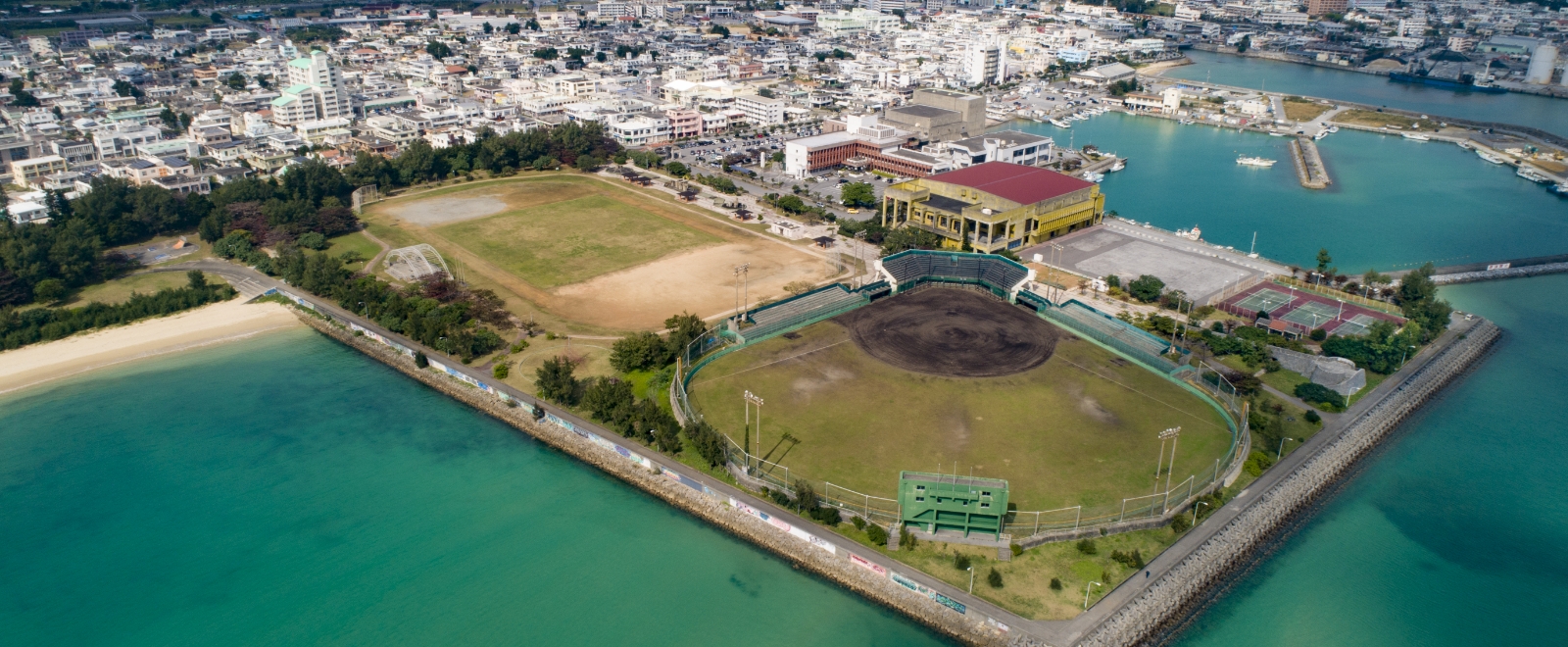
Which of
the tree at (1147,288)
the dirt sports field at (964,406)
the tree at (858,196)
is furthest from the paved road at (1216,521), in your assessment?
the tree at (858,196)

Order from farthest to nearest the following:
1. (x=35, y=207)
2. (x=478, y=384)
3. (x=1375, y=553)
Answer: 1. (x=35, y=207)
2. (x=478, y=384)
3. (x=1375, y=553)

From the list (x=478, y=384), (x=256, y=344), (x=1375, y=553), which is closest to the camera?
(x=1375, y=553)

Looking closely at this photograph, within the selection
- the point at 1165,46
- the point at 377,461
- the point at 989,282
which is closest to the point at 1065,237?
the point at 989,282

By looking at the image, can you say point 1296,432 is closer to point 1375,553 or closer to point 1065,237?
point 1375,553

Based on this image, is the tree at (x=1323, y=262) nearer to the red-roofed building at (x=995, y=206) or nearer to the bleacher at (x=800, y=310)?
the red-roofed building at (x=995, y=206)

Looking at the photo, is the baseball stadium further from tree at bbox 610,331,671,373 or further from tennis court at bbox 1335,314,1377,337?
tennis court at bbox 1335,314,1377,337

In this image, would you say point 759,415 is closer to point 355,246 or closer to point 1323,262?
point 355,246

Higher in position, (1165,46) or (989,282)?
(1165,46)

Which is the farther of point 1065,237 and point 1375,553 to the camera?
point 1065,237
